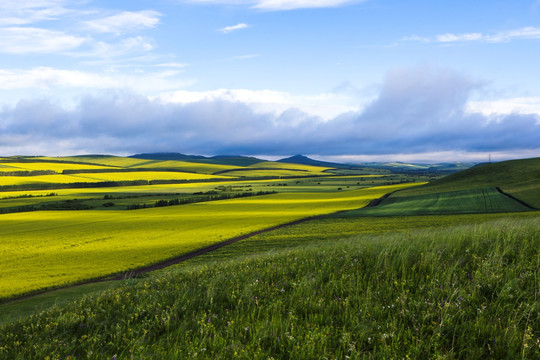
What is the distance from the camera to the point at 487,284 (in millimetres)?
5676

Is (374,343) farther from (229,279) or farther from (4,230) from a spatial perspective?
(4,230)

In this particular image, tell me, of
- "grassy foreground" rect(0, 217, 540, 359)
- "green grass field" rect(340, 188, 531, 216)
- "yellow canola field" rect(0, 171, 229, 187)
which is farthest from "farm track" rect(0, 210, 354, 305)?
"yellow canola field" rect(0, 171, 229, 187)

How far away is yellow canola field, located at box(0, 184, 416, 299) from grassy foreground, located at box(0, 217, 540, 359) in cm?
2294

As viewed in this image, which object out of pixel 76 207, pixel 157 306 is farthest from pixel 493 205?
pixel 76 207

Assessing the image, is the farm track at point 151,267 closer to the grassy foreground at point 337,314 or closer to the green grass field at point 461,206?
the grassy foreground at point 337,314

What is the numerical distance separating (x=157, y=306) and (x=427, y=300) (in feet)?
16.8

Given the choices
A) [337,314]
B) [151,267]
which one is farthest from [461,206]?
[337,314]

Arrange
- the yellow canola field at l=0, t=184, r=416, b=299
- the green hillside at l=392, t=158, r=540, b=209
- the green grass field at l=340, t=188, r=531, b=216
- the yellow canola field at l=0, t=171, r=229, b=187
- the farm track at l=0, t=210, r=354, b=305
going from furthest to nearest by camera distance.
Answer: the yellow canola field at l=0, t=171, r=229, b=187 < the green hillside at l=392, t=158, r=540, b=209 < the green grass field at l=340, t=188, r=531, b=216 < the yellow canola field at l=0, t=184, r=416, b=299 < the farm track at l=0, t=210, r=354, b=305

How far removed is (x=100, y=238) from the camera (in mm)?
46875

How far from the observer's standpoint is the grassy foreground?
4.64 meters

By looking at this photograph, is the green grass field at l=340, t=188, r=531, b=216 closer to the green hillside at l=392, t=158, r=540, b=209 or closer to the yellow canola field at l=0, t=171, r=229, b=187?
the green hillside at l=392, t=158, r=540, b=209

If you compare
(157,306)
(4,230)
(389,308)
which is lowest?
(4,230)

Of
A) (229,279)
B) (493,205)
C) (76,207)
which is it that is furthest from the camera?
(76,207)

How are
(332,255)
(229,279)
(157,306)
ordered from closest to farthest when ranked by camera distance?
(157,306)
(229,279)
(332,255)
